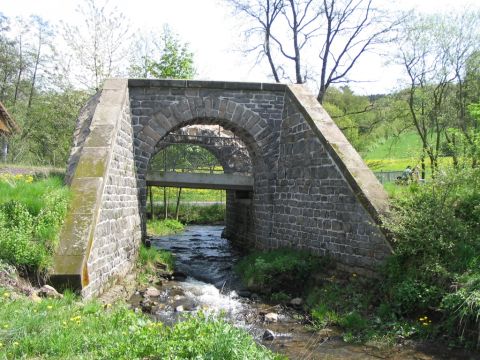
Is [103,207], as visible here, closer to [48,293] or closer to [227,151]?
[48,293]

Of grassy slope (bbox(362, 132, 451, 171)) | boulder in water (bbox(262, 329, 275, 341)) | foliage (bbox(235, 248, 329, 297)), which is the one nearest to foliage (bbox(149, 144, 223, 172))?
foliage (bbox(235, 248, 329, 297))

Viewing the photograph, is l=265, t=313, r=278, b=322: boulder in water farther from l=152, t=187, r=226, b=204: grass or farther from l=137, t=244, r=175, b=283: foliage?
l=152, t=187, r=226, b=204: grass

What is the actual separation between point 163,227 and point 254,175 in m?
10.1

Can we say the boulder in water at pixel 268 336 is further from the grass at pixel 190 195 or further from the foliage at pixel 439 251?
the grass at pixel 190 195

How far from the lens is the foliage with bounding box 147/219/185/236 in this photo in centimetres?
2208

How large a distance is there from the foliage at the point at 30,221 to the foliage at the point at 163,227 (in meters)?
13.7

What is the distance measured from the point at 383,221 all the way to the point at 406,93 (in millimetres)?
17126

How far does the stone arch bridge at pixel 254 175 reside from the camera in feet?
27.6

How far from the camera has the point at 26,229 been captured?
7.19 meters

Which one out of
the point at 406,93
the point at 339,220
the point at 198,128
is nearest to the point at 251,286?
the point at 339,220

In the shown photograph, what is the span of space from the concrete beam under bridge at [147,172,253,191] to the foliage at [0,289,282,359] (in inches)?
401

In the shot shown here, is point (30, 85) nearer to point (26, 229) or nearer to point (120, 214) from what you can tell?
point (120, 214)

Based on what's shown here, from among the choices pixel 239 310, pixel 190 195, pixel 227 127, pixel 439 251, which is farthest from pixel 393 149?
pixel 239 310

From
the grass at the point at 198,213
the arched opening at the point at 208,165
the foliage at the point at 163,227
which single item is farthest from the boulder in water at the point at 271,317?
the grass at the point at 198,213
